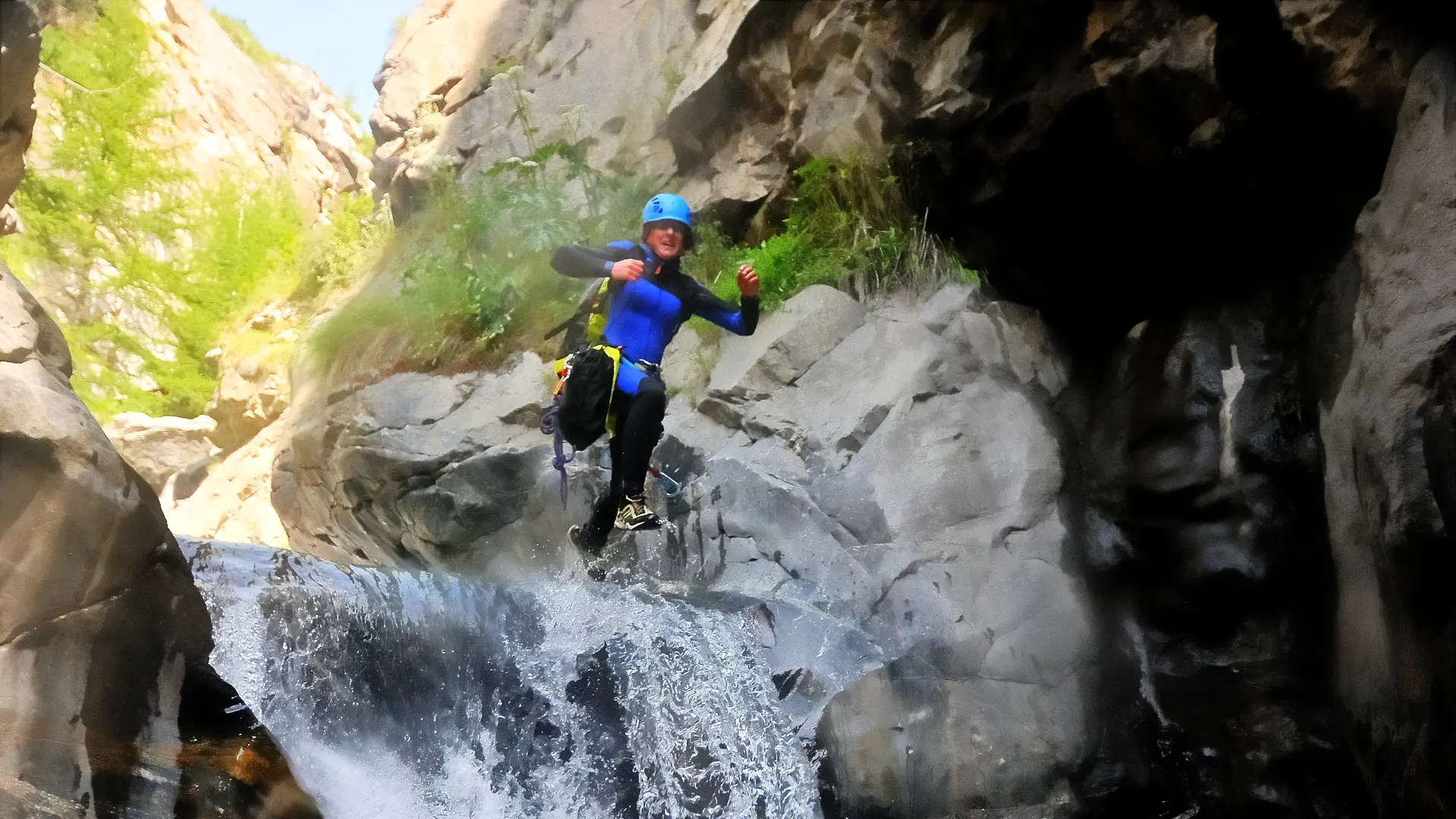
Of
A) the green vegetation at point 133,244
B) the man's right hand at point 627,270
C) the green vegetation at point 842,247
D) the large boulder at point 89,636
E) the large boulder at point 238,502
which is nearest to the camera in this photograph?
the large boulder at point 89,636

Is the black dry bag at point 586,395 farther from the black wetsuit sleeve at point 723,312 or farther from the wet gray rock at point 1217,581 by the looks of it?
the wet gray rock at point 1217,581

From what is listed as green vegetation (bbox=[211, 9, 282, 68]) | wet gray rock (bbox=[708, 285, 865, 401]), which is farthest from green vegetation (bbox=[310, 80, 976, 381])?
green vegetation (bbox=[211, 9, 282, 68])

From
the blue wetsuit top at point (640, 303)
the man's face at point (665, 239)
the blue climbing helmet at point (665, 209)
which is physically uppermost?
the blue climbing helmet at point (665, 209)

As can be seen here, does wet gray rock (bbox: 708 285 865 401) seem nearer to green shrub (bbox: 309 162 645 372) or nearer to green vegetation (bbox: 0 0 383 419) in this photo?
green shrub (bbox: 309 162 645 372)

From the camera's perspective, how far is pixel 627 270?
4.30m

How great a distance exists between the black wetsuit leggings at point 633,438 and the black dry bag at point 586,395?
0.13m

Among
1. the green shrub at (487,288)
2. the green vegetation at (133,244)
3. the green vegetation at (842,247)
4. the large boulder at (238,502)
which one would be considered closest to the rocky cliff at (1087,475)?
the green vegetation at (842,247)

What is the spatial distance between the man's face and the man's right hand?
312 millimetres

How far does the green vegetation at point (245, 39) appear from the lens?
73.3 ft

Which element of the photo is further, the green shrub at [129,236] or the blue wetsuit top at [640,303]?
the green shrub at [129,236]

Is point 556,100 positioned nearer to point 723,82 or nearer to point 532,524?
point 723,82

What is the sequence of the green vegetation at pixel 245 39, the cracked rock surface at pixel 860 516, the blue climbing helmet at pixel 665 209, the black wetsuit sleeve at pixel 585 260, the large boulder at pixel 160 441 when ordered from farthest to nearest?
1. the green vegetation at pixel 245 39
2. the large boulder at pixel 160 441
3. the blue climbing helmet at pixel 665 209
4. the black wetsuit sleeve at pixel 585 260
5. the cracked rock surface at pixel 860 516

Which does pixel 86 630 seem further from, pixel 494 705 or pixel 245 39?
pixel 245 39

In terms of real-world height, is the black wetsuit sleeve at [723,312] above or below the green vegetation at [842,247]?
below
